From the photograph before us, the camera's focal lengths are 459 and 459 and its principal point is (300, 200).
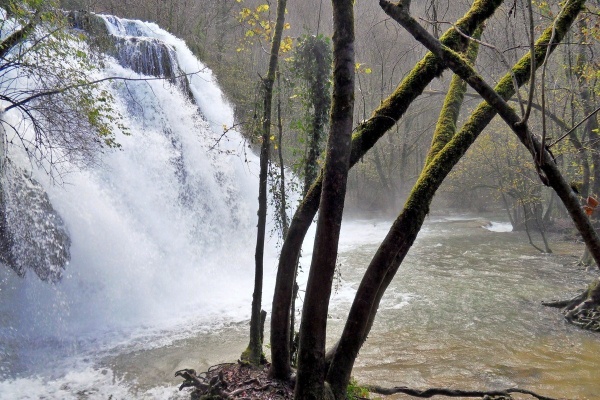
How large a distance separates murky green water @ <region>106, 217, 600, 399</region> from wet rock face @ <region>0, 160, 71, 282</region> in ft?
9.64

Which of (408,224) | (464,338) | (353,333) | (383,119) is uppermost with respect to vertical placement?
(383,119)

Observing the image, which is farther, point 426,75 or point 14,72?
point 14,72

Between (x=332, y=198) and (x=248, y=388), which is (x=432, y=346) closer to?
(x=248, y=388)

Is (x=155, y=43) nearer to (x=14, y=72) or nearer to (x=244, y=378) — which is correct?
(x=14, y=72)

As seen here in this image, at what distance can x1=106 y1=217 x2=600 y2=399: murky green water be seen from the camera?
21.2ft

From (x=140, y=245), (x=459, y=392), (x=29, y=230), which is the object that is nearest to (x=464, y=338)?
(x=459, y=392)

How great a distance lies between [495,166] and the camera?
17.7 metres

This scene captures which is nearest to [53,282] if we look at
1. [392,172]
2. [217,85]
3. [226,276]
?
[226,276]

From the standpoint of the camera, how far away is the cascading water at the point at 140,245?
25.4 ft

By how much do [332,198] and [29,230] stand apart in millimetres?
8033

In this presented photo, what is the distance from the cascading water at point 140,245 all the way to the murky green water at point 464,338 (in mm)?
1050

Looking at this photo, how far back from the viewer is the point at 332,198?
9.40ft

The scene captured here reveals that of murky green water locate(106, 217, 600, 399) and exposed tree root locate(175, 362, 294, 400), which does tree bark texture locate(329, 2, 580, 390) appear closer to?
exposed tree root locate(175, 362, 294, 400)

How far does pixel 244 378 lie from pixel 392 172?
24113 millimetres
